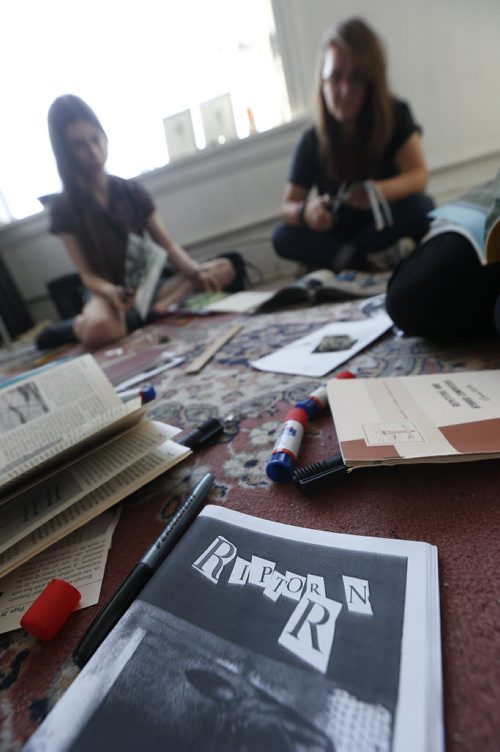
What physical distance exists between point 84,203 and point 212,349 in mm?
1064

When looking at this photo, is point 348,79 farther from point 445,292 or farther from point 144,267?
point 445,292

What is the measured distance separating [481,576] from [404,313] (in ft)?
1.62

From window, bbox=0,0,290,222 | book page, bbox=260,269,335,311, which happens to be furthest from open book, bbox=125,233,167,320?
window, bbox=0,0,290,222

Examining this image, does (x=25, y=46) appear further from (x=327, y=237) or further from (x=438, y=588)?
(x=438, y=588)

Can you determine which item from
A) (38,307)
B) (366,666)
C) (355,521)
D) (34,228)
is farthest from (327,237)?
(38,307)

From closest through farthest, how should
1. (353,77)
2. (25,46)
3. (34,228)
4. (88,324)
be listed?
1. (353,77)
2. (88,324)
3. (25,46)
4. (34,228)

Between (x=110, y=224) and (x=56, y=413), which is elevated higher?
(x=110, y=224)

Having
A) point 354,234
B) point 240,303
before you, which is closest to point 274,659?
point 240,303

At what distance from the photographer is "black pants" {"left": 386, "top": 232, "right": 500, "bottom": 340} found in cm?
63

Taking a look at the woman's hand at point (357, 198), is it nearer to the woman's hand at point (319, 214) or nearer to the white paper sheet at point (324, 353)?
the woman's hand at point (319, 214)

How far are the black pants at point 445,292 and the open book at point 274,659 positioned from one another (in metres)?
0.46

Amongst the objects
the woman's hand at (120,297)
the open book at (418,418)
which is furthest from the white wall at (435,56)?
the open book at (418,418)

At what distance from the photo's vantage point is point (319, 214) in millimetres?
1479

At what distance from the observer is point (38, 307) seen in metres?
2.75
